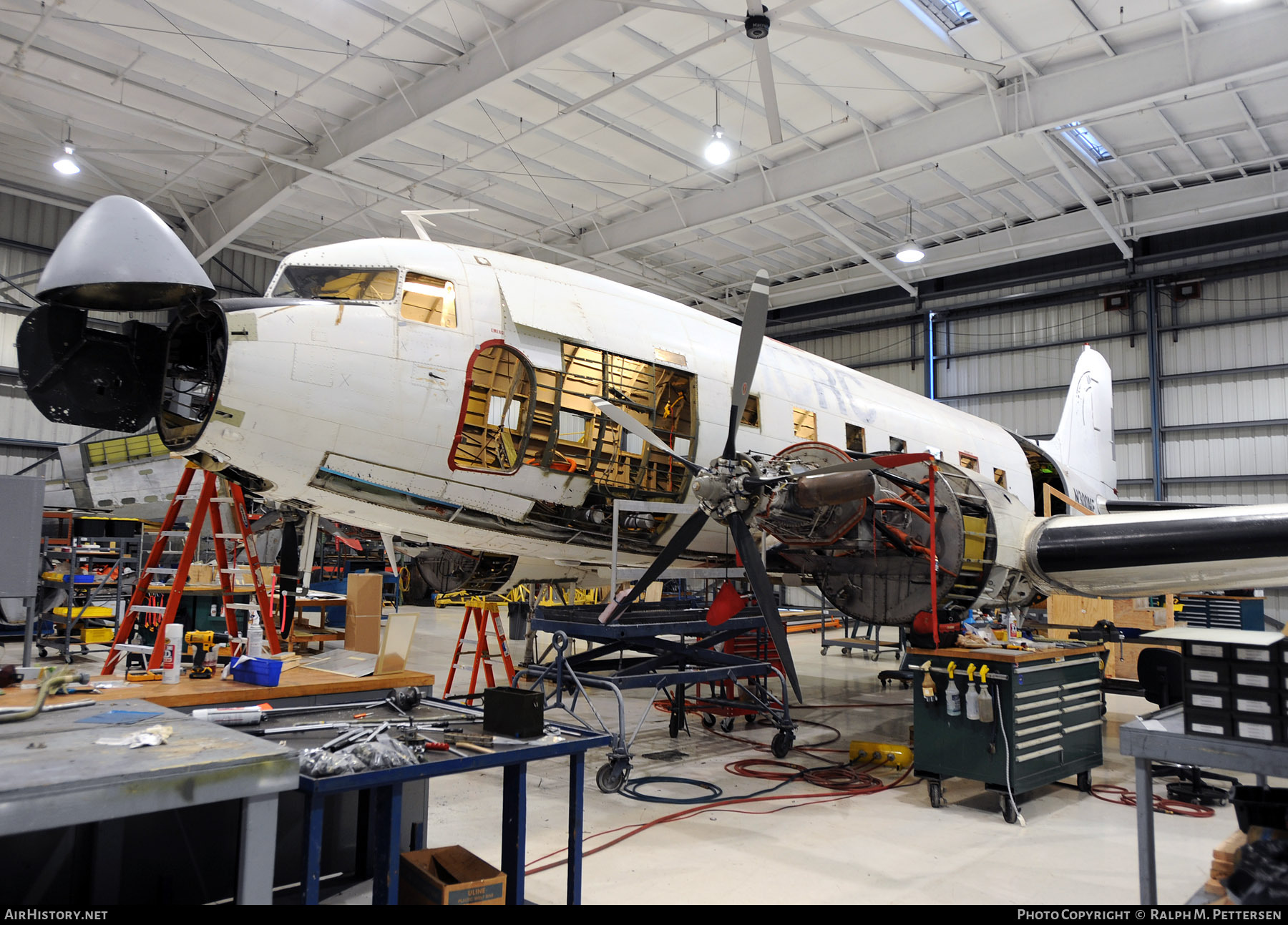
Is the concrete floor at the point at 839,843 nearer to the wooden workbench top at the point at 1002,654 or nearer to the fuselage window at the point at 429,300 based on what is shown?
the wooden workbench top at the point at 1002,654

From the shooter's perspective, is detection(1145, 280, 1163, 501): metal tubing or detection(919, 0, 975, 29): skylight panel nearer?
detection(919, 0, 975, 29): skylight panel

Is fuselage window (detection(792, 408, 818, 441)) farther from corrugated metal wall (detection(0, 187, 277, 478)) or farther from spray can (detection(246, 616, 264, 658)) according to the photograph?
corrugated metal wall (detection(0, 187, 277, 478))

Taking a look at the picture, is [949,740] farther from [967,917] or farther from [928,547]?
[967,917]

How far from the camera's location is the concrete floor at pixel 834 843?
5.29 meters

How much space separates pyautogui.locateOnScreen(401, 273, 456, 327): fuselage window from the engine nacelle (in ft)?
11.0

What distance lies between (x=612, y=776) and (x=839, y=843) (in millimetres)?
2203

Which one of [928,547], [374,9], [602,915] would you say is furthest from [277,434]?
[374,9]

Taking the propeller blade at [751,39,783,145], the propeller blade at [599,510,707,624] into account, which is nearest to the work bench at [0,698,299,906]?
the propeller blade at [599,510,707,624]

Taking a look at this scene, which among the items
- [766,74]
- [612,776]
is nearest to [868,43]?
[766,74]

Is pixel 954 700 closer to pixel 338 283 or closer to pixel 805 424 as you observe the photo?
pixel 805 424

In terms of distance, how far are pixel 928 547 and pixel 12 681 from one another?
7429 millimetres

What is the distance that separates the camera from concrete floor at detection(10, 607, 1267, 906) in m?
5.29

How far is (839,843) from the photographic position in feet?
21.3

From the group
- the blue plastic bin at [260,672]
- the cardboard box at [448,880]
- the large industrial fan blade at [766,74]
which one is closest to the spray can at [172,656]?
the blue plastic bin at [260,672]
